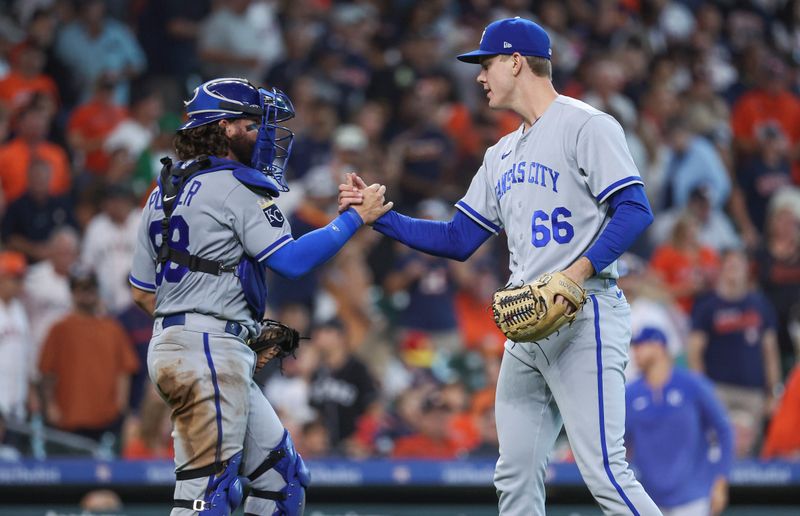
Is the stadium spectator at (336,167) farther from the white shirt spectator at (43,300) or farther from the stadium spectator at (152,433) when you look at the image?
the stadium spectator at (152,433)

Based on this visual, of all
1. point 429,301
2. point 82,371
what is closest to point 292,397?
point 82,371

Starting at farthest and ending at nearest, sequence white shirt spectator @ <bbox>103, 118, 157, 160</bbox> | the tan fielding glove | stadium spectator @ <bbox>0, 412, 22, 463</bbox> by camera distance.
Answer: white shirt spectator @ <bbox>103, 118, 157, 160</bbox>, stadium spectator @ <bbox>0, 412, 22, 463</bbox>, the tan fielding glove

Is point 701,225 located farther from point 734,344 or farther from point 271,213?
point 271,213

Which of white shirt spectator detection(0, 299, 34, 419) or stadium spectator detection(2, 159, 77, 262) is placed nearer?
white shirt spectator detection(0, 299, 34, 419)

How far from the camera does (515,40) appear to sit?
15.8 feet

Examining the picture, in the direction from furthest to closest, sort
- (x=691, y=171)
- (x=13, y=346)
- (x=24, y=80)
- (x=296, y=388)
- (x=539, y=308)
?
(x=691, y=171)
(x=24, y=80)
(x=296, y=388)
(x=13, y=346)
(x=539, y=308)

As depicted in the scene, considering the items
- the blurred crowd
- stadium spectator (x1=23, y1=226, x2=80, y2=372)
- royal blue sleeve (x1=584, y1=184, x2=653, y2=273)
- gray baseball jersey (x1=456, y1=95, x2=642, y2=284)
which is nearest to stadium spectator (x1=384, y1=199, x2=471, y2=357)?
the blurred crowd

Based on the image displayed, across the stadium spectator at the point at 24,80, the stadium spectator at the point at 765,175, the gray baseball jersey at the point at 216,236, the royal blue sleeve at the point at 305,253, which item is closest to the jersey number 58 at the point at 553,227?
the royal blue sleeve at the point at 305,253

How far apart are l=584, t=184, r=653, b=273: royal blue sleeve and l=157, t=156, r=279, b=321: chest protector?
121 centimetres

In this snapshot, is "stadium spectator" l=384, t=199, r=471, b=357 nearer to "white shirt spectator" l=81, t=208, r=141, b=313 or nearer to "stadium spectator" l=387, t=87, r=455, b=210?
"stadium spectator" l=387, t=87, r=455, b=210

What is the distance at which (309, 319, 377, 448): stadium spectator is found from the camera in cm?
888

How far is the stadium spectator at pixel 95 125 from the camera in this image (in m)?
10.8

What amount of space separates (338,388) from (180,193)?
4.41m

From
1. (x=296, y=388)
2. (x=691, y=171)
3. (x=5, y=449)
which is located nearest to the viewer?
(x=5, y=449)
